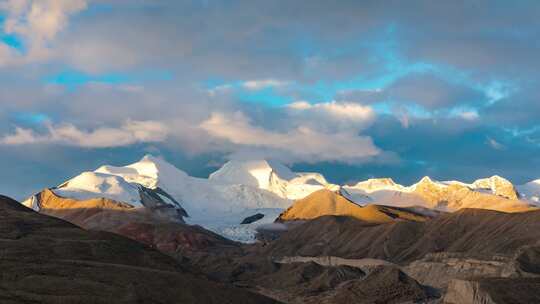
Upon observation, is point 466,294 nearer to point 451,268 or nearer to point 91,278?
point 451,268

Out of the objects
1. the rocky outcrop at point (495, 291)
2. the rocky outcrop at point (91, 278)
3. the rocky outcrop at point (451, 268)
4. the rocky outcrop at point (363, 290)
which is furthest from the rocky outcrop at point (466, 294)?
the rocky outcrop at point (91, 278)

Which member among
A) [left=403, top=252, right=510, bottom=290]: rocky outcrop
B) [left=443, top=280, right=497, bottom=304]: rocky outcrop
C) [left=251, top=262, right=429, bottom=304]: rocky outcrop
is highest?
[left=403, top=252, right=510, bottom=290]: rocky outcrop

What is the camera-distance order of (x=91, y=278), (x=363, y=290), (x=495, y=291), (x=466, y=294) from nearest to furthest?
(x=91, y=278)
(x=495, y=291)
(x=466, y=294)
(x=363, y=290)

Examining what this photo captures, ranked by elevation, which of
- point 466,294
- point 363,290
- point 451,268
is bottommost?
point 466,294

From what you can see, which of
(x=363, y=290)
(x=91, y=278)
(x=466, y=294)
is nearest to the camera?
(x=91, y=278)

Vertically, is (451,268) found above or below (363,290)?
above

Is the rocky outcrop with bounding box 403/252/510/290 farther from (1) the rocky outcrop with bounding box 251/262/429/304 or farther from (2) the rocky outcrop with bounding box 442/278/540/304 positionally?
(2) the rocky outcrop with bounding box 442/278/540/304

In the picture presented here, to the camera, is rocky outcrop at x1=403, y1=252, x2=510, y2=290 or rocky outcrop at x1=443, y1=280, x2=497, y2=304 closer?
rocky outcrop at x1=443, y1=280, x2=497, y2=304

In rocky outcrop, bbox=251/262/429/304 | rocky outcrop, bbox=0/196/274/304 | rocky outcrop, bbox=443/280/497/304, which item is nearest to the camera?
rocky outcrop, bbox=0/196/274/304

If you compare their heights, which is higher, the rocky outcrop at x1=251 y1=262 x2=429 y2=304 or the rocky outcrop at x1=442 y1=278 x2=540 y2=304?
the rocky outcrop at x1=251 y1=262 x2=429 y2=304

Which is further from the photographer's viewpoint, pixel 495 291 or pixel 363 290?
pixel 363 290

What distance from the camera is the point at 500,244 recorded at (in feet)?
634

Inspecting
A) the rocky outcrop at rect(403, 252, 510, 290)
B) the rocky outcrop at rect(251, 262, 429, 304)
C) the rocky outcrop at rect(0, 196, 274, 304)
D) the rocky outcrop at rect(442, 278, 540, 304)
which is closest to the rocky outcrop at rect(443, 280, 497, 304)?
the rocky outcrop at rect(442, 278, 540, 304)

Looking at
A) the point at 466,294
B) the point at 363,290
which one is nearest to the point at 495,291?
the point at 466,294
